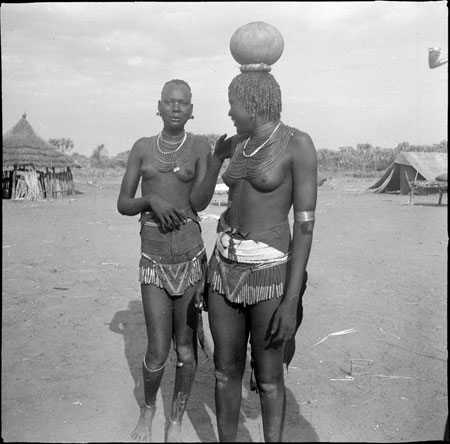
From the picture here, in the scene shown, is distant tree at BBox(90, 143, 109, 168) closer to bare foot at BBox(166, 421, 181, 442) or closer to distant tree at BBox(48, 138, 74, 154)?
distant tree at BBox(48, 138, 74, 154)

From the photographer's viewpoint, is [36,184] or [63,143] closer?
[36,184]

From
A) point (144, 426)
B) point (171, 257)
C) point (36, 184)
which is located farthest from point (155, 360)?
point (36, 184)

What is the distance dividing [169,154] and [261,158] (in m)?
0.80

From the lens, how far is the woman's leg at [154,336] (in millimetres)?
2928

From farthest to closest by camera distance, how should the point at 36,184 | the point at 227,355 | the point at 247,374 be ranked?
1. the point at 36,184
2. the point at 247,374
3. the point at 227,355

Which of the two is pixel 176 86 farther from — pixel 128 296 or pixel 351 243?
pixel 351 243

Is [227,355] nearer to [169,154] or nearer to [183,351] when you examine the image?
[183,351]

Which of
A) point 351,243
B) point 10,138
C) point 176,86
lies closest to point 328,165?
point 10,138

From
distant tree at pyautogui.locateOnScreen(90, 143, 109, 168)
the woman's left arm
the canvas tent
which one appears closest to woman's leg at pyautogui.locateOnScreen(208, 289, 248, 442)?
the woman's left arm

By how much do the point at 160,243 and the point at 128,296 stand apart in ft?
10.0

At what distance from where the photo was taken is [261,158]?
2357 millimetres

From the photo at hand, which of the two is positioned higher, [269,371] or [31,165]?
[31,165]

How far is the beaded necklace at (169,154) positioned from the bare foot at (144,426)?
131 centimetres

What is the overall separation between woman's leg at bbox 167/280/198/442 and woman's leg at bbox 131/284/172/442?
0.18 feet
